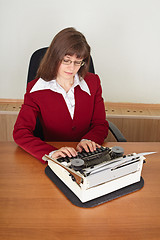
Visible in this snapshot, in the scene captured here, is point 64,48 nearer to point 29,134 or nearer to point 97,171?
point 29,134

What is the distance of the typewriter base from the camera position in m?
1.02

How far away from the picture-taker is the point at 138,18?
226 centimetres

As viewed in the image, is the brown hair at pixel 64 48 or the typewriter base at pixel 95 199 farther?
the brown hair at pixel 64 48

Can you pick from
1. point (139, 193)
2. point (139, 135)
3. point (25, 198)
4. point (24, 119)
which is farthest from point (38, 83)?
point (139, 135)

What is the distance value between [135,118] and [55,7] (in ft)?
3.79

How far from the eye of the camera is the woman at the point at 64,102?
1.34 m

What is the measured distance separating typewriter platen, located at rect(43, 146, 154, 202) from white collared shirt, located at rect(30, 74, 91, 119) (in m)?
0.46

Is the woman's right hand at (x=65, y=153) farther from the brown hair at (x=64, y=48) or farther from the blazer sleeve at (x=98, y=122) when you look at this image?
the brown hair at (x=64, y=48)

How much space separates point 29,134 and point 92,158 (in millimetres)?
421

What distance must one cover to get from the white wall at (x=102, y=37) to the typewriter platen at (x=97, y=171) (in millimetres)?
1402

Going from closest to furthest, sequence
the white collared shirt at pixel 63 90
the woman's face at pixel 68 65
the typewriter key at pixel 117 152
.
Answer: the typewriter key at pixel 117 152
the woman's face at pixel 68 65
the white collared shirt at pixel 63 90

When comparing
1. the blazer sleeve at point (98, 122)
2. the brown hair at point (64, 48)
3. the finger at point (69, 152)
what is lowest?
the blazer sleeve at point (98, 122)

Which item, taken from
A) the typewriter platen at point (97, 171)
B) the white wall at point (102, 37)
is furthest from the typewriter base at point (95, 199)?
the white wall at point (102, 37)

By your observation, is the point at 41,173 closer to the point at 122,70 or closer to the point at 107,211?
the point at 107,211
